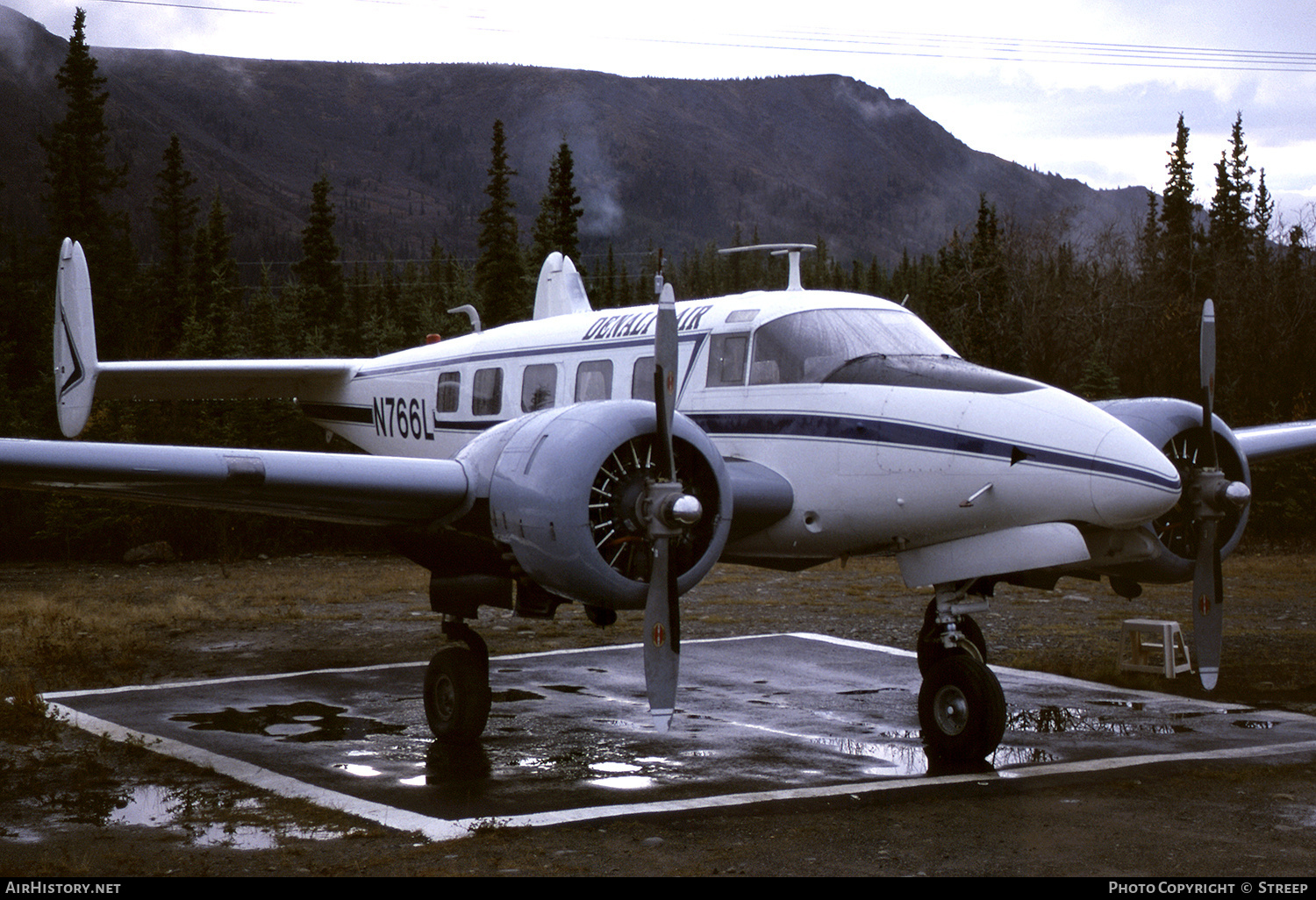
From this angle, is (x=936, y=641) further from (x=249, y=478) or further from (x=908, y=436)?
(x=249, y=478)

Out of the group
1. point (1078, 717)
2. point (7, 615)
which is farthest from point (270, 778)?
point (7, 615)

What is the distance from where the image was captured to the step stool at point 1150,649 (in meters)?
14.5

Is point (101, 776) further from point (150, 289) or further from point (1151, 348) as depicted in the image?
point (150, 289)

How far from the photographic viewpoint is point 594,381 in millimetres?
12969

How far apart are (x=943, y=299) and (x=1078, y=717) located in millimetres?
59552

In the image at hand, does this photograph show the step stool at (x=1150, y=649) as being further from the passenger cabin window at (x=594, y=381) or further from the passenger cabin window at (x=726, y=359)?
the passenger cabin window at (x=594, y=381)

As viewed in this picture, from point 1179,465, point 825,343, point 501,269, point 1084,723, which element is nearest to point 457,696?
point 825,343

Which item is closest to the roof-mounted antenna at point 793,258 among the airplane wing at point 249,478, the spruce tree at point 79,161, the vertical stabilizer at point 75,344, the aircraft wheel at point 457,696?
the airplane wing at point 249,478

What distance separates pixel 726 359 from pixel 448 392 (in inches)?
172

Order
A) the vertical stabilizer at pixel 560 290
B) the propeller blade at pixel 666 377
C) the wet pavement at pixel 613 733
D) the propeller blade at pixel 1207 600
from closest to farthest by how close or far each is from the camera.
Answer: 1. the propeller blade at pixel 666 377
2. the wet pavement at pixel 613 733
3. the propeller blade at pixel 1207 600
4. the vertical stabilizer at pixel 560 290

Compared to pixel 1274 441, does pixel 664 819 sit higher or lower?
lower

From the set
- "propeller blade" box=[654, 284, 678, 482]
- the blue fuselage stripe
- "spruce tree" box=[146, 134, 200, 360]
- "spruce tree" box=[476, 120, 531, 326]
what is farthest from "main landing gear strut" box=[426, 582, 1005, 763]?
"spruce tree" box=[146, 134, 200, 360]

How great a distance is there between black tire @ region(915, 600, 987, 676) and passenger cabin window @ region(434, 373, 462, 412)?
5744 mm

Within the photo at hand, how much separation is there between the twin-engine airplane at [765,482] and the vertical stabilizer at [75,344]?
19.1ft
